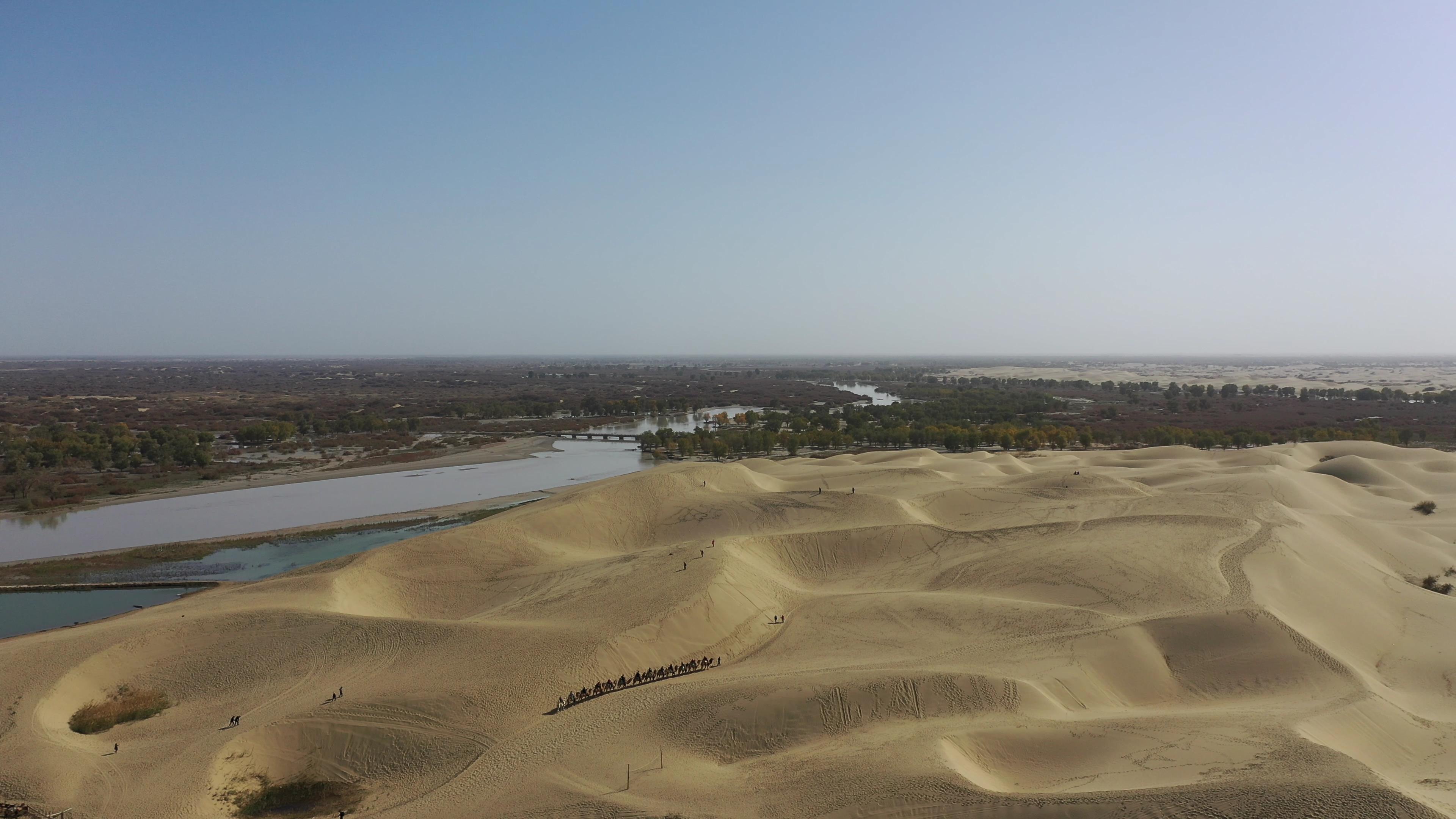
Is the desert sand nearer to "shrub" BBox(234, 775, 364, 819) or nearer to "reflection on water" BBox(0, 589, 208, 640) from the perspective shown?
"shrub" BBox(234, 775, 364, 819)

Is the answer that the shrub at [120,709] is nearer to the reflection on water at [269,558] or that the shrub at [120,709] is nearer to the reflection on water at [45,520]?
the reflection on water at [269,558]

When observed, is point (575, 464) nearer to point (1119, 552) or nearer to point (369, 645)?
point (369, 645)

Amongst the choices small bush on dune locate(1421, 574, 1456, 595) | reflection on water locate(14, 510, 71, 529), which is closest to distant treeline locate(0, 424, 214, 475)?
reflection on water locate(14, 510, 71, 529)

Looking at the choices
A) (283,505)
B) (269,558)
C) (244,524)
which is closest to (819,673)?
(269,558)

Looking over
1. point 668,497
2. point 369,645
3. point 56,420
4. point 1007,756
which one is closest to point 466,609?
point 369,645

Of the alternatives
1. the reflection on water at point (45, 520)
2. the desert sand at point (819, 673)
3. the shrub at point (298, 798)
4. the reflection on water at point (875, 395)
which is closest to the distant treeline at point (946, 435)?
the reflection on water at point (875, 395)

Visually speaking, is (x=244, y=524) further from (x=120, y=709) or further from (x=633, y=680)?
(x=633, y=680)

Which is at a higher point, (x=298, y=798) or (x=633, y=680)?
(x=633, y=680)
